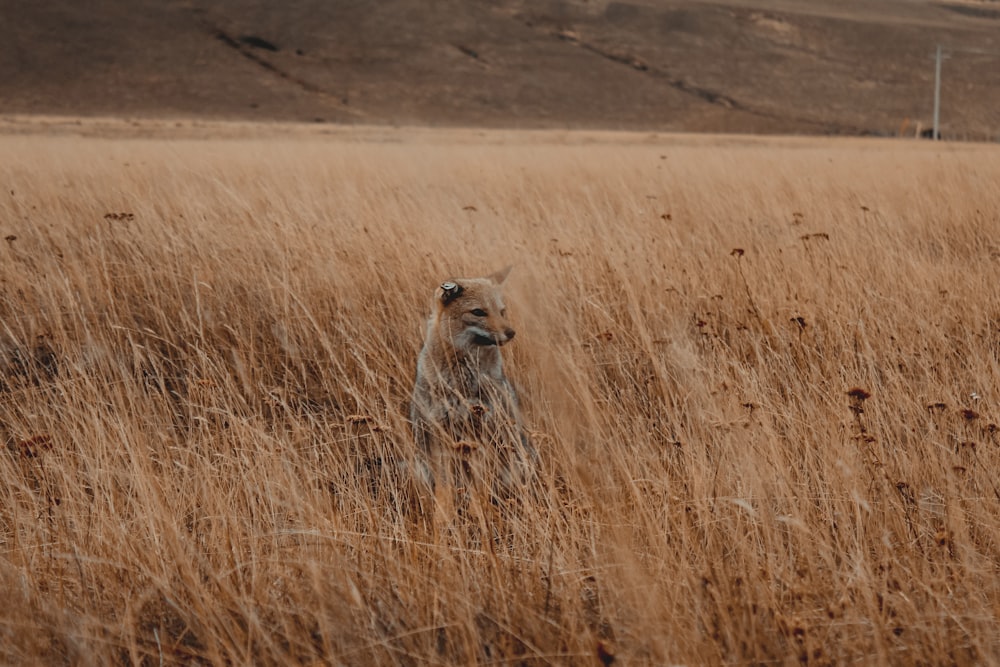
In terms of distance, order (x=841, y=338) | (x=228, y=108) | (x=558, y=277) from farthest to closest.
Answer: (x=228, y=108) < (x=558, y=277) < (x=841, y=338)

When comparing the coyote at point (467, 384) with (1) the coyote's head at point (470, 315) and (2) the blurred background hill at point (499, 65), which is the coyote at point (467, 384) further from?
(2) the blurred background hill at point (499, 65)

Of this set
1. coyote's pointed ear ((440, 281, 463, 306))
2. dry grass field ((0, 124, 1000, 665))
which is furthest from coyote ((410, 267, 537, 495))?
dry grass field ((0, 124, 1000, 665))

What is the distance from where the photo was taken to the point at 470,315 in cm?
337

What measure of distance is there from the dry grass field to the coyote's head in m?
0.24

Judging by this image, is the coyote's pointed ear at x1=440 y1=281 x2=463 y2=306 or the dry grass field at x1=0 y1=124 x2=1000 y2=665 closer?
the dry grass field at x1=0 y1=124 x2=1000 y2=665

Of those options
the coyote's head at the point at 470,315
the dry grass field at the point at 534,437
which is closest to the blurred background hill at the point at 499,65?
the dry grass field at the point at 534,437

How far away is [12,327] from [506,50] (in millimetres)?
58405

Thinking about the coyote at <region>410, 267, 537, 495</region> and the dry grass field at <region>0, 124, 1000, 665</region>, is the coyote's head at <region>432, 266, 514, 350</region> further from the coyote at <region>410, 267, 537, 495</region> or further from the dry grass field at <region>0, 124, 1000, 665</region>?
the dry grass field at <region>0, 124, 1000, 665</region>

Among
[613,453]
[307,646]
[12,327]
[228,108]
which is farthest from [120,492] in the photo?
[228,108]

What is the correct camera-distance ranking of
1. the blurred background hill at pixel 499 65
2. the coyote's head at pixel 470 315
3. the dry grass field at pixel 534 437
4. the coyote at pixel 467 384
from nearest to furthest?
the dry grass field at pixel 534 437 < the coyote at pixel 467 384 < the coyote's head at pixel 470 315 < the blurred background hill at pixel 499 65

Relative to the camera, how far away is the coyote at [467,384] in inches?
110

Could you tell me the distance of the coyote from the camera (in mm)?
2795

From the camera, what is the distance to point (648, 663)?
154 cm

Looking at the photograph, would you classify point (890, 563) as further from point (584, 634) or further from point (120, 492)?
point (120, 492)
